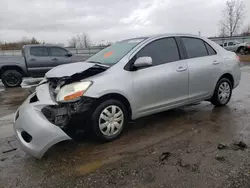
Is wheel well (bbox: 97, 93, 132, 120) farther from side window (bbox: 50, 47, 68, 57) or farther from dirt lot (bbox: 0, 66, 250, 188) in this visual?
side window (bbox: 50, 47, 68, 57)

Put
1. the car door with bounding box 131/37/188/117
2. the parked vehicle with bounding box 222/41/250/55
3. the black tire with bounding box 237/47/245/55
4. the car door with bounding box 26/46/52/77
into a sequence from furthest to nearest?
the black tire with bounding box 237/47/245/55
the parked vehicle with bounding box 222/41/250/55
the car door with bounding box 26/46/52/77
the car door with bounding box 131/37/188/117

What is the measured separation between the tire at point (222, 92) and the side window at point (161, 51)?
1.33m

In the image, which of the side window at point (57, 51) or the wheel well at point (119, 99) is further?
the side window at point (57, 51)

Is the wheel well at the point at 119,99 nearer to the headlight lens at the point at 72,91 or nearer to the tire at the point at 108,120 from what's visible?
the tire at the point at 108,120

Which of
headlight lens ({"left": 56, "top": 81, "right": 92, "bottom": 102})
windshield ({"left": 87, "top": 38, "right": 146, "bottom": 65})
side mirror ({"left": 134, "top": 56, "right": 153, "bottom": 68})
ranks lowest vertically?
headlight lens ({"left": 56, "top": 81, "right": 92, "bottom": 102})

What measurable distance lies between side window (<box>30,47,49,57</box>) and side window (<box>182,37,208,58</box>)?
24.7ft

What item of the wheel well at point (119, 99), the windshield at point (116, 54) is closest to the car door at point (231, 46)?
the windshield at point (116, 54)

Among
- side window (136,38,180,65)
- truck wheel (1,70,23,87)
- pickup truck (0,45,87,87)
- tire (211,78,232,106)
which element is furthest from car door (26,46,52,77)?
tire (211,78,232,106)

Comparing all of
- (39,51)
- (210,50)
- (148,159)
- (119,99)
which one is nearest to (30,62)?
(39,51)

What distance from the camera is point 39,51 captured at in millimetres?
9930

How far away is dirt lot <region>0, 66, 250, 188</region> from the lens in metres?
2.37

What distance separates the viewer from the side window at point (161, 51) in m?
3.72

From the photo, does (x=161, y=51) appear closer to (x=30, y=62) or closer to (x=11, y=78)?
(x=30, y=62)

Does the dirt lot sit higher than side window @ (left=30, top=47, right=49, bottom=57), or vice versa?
side window @ (left=30, top=47, right=49, bottom=57)
